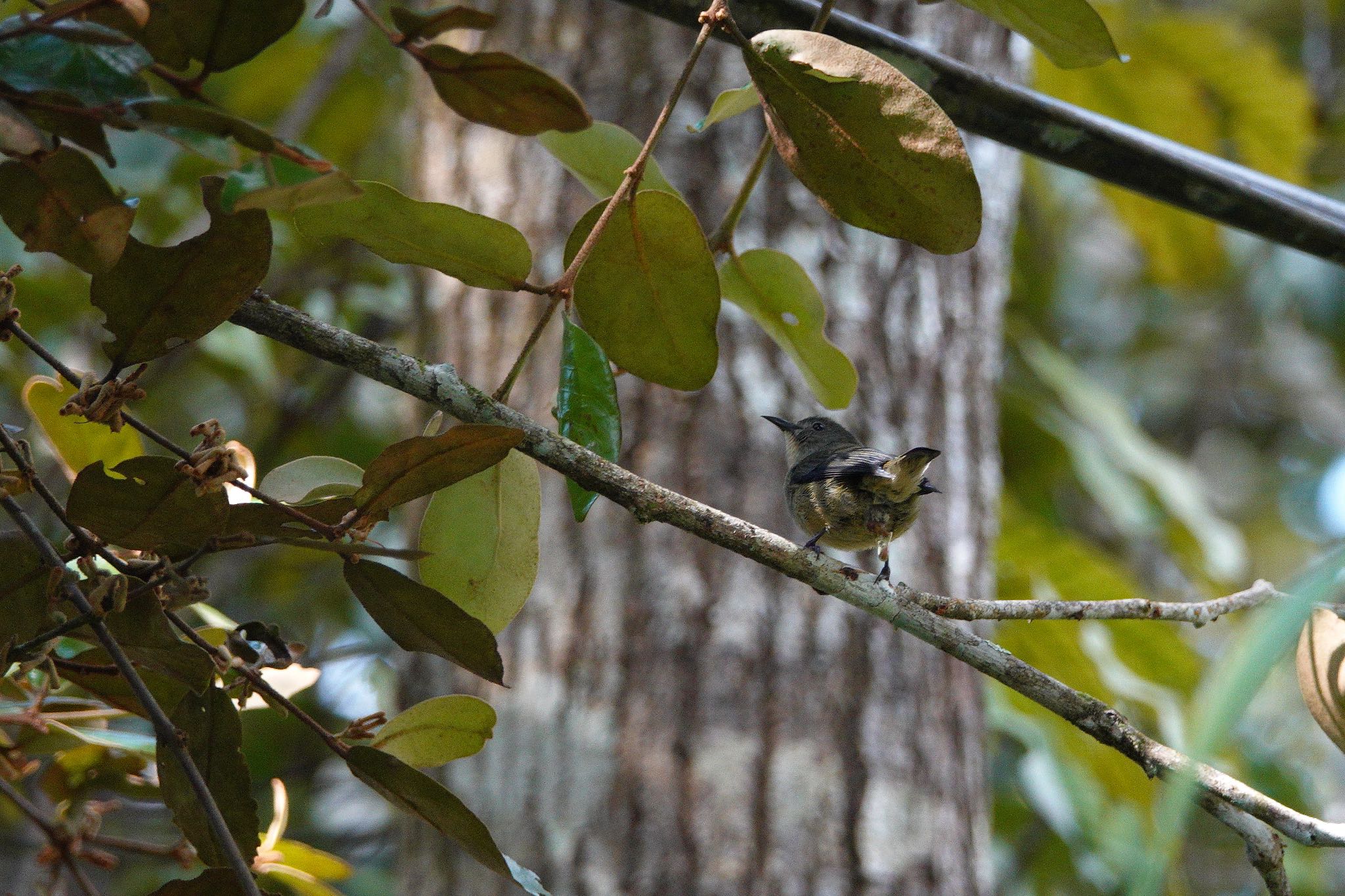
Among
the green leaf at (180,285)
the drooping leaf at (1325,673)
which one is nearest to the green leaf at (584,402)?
the green leaf at (180,285)

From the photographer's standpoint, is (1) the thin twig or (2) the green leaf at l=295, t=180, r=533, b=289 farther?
(2) the green leaf at l=295, t=180, r=533, b=289

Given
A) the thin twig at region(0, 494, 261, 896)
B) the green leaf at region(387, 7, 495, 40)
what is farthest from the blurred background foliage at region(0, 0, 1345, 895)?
the green leaf at region(387, 7, 495, 40)

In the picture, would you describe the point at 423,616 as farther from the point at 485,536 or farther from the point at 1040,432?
the point at 1040,432

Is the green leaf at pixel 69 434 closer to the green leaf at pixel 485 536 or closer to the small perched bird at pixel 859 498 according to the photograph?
the green leaf at pixel 485 536

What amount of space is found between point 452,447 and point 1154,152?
900mm

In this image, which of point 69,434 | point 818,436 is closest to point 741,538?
point 69,434

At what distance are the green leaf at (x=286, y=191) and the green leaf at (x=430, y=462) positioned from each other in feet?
0.66

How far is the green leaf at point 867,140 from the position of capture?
3.08 ft

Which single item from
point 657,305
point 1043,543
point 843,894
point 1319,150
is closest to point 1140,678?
point 1043,543

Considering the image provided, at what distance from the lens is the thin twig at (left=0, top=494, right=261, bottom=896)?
0.86m

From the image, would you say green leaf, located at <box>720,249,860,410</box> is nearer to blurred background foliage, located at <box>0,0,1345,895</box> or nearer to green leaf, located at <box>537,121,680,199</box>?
green leaf, located at <box>537,121,680,199</box>

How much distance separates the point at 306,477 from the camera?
113cm

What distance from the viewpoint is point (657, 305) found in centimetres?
112

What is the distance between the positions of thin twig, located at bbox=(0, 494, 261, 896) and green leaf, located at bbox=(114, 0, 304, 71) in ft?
1.13
